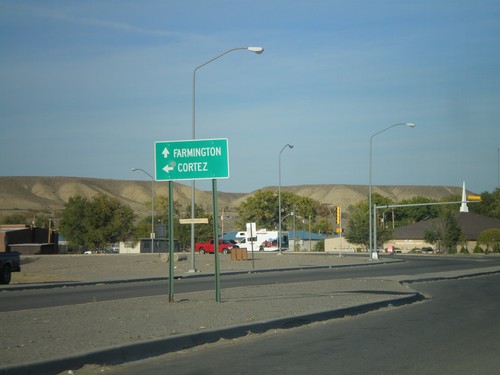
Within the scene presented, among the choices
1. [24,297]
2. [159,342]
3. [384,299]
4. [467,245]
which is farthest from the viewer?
[467,245]

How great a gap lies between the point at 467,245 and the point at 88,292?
8968 cm

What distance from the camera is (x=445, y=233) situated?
9862 cm

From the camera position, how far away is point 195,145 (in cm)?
1948

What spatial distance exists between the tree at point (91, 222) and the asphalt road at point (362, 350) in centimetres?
8334

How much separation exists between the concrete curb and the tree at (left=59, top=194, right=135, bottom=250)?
8362cm

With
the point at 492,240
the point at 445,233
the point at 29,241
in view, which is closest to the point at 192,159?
the point at 29,241

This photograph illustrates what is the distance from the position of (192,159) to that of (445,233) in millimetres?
84356

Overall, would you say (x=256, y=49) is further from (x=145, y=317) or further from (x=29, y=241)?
(x=29, y=241)

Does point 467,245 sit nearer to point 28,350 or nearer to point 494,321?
point 494,321

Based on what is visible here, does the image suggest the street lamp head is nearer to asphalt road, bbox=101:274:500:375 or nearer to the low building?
asphalt road, bbox=101:274:500:375

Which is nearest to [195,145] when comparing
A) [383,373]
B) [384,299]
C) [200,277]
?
[384,299]

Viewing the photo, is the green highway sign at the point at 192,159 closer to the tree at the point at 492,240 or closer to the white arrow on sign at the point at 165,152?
the white arrow on sign at the point at 165,152

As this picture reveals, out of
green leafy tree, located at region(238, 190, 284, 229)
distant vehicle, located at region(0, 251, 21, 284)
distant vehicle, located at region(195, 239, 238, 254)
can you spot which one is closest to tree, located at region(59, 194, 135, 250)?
distant vehicle, located at region(195, 239, 238, 254)

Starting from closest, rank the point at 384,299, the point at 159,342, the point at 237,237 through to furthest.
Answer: the point at 159,342
the point at 384,299
the point at 237,237
